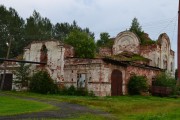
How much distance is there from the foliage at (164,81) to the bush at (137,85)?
2893 millimetres

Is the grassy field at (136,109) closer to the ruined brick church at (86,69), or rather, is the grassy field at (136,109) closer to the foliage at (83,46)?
the ruined brick church at (86,69)

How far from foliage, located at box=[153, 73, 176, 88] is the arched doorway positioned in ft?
19.4

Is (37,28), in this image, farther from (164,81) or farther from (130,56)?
(164,81)

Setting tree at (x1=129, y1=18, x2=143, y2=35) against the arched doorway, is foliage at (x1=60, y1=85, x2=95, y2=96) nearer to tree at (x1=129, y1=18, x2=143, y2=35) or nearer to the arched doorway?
the arched doorway

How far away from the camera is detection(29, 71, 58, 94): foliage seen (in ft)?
111

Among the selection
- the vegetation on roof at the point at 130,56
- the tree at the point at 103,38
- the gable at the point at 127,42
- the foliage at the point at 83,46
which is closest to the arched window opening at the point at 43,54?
the foliage at the point at 83,46

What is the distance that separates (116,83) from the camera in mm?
33438

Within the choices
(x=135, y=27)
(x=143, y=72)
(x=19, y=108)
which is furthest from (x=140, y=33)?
(x=19, y=108)

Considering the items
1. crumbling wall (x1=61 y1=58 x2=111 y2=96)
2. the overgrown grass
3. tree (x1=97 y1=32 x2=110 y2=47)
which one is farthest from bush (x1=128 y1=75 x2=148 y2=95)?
tree (x1=97 y1=32 x2=110 y2=47)

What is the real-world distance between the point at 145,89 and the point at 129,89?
1.69 m

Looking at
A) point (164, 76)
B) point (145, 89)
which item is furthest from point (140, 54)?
point (145, 89)

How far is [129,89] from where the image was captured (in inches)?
1383

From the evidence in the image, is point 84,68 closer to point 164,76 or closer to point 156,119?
point 164,76

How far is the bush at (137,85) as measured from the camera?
114ft
